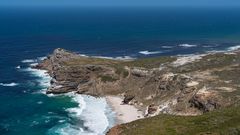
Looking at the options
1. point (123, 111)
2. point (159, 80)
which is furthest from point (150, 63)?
point (123, 111)

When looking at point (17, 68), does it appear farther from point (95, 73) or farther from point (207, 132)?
point (207, 132)

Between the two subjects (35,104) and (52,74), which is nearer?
(35,104)

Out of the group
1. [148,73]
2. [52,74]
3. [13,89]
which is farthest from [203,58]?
[13,89]

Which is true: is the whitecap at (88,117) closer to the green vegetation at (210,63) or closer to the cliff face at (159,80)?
the cliff face at (159,80)

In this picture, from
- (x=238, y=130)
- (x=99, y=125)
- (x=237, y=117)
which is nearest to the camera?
(x=238, y=130)

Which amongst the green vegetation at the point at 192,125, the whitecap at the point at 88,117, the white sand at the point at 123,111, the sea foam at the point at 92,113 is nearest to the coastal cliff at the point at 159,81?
the white sand at the point at 123,111

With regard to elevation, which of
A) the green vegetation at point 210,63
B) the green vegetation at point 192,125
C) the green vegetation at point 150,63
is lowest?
the green vegetation at point 150,63
